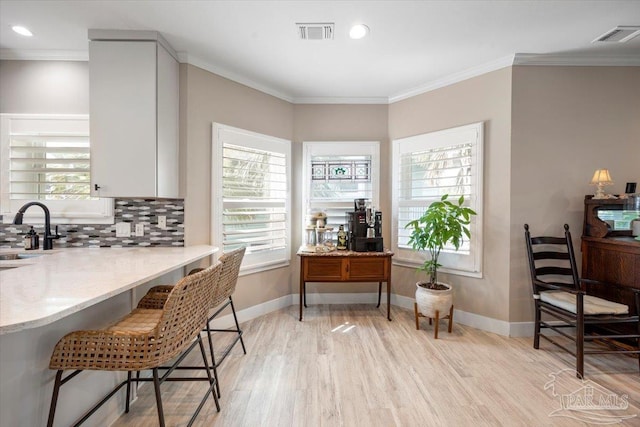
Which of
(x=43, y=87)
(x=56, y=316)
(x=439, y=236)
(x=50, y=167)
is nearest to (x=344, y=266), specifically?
(x=439, y=236)

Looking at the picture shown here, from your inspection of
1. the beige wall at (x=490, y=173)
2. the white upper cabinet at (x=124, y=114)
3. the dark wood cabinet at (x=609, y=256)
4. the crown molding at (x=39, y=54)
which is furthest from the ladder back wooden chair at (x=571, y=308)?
the crown molding at (x=39, y=54)

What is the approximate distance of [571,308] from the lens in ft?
8.00

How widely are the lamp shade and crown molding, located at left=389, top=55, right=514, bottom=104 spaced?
129 cm

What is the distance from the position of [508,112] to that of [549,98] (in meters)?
0.41

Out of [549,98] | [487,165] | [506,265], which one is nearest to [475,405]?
[506,265]

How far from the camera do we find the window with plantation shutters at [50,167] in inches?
113

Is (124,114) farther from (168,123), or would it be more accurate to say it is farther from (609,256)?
(609,256)

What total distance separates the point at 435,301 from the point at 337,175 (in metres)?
1.88

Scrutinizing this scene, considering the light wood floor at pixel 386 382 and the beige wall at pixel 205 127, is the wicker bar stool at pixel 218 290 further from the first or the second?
the beige wall at pixel 205 127

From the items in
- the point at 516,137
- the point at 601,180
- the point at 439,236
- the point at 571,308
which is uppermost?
the point at 516,137

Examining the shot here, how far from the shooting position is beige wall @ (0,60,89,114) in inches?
114

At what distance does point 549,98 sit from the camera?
3.02 meters

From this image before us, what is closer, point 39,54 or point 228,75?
point 39,54

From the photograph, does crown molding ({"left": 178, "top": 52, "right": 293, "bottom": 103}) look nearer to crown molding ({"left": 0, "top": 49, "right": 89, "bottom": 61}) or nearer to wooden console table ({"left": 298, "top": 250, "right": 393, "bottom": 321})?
crown molding ({"left": 0, "top": 49, "right": 89, "bottom": 61})
